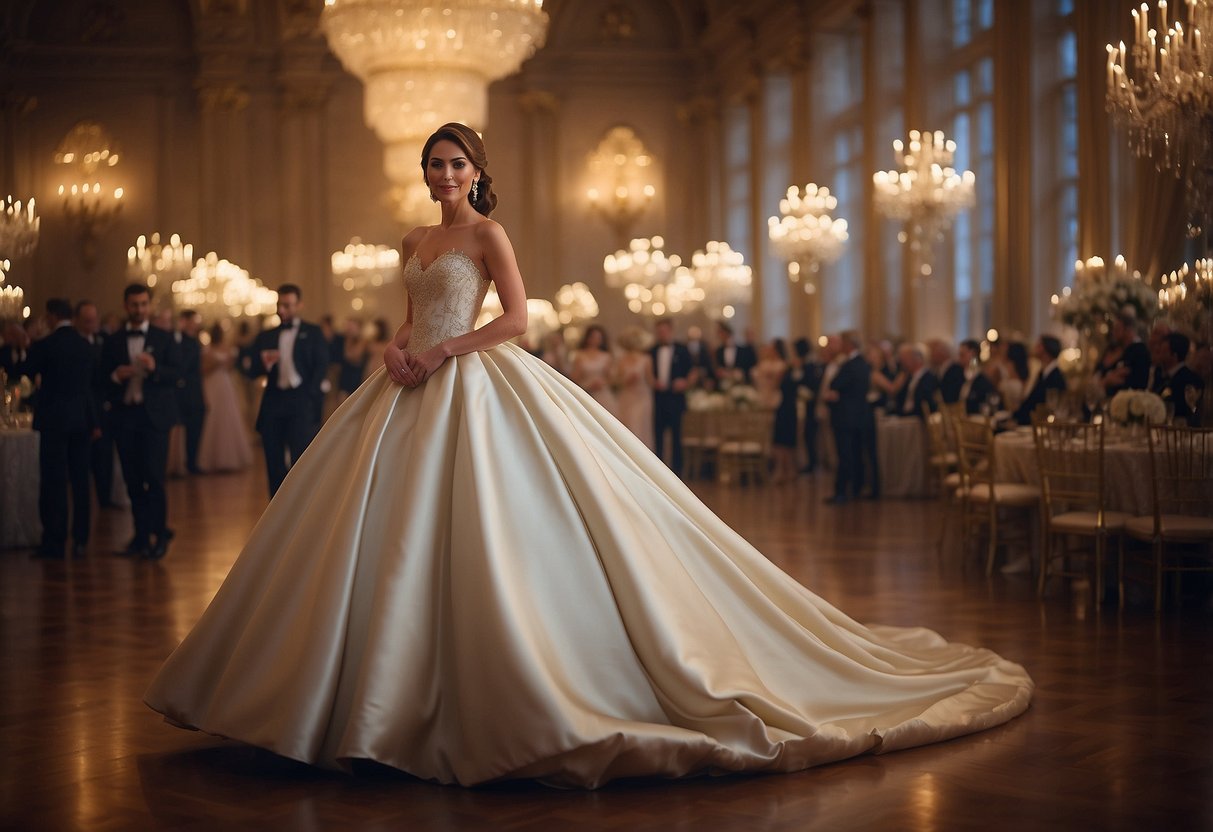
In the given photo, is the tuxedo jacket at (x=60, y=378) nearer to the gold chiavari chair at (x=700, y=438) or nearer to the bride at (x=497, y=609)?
the bride at (x=497, y=609)

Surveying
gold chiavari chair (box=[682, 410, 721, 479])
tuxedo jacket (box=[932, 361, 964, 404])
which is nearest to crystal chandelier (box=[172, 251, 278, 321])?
gold chiavari chair (box=[682, 410, 721, 479])

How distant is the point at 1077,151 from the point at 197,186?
43.5 ft

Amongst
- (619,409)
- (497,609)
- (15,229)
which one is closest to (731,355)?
(619,409)

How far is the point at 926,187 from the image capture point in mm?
12023

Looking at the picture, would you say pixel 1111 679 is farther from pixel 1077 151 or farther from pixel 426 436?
pixel 1077 151

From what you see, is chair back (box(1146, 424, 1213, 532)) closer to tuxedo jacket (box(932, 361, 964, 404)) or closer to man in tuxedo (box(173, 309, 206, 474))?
tuxedo jacket (box(932, 361, 964, 404))

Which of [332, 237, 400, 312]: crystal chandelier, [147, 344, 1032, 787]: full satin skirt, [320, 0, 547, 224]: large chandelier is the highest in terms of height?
[320, 0, 547, 224]: large chandelier

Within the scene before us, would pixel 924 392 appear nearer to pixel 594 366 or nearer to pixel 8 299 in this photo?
pixel 594 366

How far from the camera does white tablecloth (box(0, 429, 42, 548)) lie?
841 cm

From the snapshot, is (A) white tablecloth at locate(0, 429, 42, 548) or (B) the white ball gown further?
(A) white tablecloth at locate(0, 429, 42, 548)

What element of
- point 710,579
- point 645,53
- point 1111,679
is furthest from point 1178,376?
point 645,53

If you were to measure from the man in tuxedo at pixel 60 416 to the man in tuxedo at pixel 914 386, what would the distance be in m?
6.74

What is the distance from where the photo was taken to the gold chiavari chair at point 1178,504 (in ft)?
19.7

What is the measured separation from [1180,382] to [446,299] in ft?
15.4
